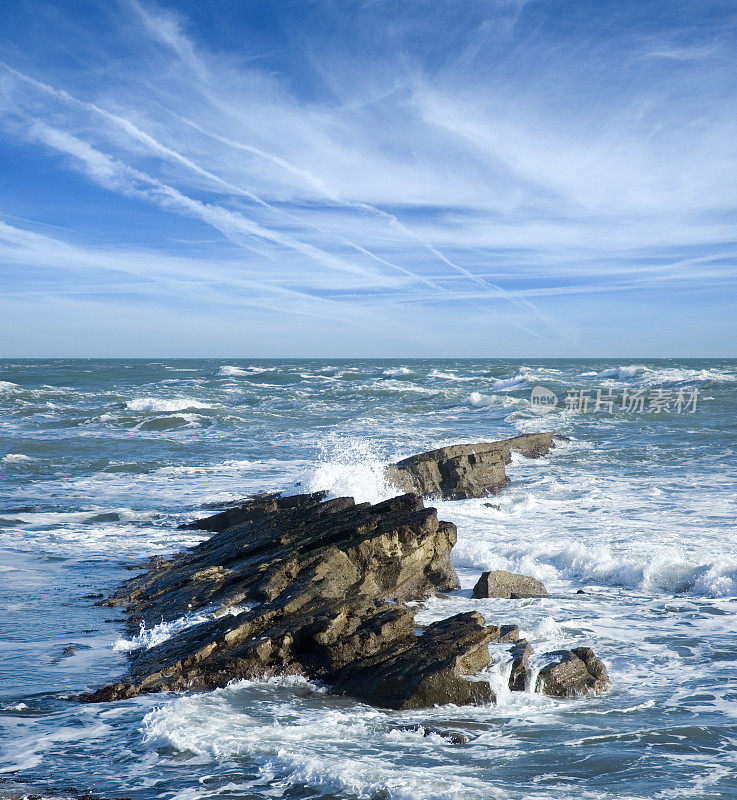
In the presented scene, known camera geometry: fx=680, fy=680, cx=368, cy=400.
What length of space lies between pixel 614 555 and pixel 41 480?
14366 millimetres

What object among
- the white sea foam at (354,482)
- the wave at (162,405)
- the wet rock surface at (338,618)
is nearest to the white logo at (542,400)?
the wave at (162,405)

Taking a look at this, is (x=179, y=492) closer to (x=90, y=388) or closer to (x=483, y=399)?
(x=483, y=399)

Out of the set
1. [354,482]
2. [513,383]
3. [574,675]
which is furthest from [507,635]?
[513,383]

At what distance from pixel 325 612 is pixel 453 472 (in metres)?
9.28

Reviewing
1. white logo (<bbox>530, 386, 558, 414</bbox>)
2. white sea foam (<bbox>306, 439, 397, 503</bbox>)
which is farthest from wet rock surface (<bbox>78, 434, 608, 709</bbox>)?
white logo (<bbox>530, 386, 558, 414</bbox>)

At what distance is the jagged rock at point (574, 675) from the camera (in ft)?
19.9

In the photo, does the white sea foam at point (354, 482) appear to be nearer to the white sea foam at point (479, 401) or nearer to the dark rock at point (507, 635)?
the dark rock at point (507, 635)

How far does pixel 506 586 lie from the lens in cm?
879

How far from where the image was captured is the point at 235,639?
6688 mm

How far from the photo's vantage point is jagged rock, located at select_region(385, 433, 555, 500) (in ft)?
49.9

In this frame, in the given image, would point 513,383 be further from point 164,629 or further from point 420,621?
point 164,629

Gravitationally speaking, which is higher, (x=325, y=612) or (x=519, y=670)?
(x=325, y=612)

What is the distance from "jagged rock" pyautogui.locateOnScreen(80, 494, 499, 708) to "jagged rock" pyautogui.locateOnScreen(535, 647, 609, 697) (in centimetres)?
58

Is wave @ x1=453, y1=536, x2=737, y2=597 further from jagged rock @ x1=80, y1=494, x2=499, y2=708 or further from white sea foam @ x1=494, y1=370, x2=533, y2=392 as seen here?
white sea foam @ x1=494, y1=370, x2=533, y2=392
